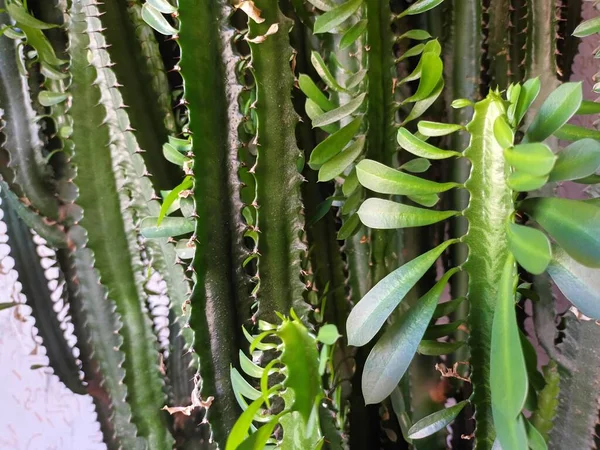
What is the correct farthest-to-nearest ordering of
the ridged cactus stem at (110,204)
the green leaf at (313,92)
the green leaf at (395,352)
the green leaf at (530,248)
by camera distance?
1. the ridged cactus stem at (110,204)
2. the green leaf at (313,92)
3. the green leaf at (395,352)
4. the green leaf at (530,248)

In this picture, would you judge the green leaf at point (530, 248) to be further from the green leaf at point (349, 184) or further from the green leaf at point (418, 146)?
the green leaf at point (349, 184)

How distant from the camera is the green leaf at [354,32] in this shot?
0.52m

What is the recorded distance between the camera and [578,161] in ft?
1.12

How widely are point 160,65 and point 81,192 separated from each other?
0.22 meters

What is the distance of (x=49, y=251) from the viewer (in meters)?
0.82

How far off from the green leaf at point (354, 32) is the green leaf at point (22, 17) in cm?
41

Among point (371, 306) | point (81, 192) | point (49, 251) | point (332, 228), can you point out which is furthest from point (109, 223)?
point (371, 306)

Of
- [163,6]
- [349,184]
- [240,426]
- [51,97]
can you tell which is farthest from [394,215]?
[51,97]

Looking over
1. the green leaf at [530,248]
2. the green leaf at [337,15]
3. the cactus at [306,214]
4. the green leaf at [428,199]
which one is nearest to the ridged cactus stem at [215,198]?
the cactus at [306,214]

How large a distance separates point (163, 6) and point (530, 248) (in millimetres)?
449

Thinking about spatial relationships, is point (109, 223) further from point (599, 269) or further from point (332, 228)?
point (599, 269)

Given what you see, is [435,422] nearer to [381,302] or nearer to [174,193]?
[381,302]

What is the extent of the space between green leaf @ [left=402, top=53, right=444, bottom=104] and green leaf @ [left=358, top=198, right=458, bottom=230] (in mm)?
166

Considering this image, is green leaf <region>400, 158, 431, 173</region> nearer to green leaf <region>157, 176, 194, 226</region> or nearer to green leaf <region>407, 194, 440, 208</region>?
green leaf <region>407, 194, 440, 208</region>
